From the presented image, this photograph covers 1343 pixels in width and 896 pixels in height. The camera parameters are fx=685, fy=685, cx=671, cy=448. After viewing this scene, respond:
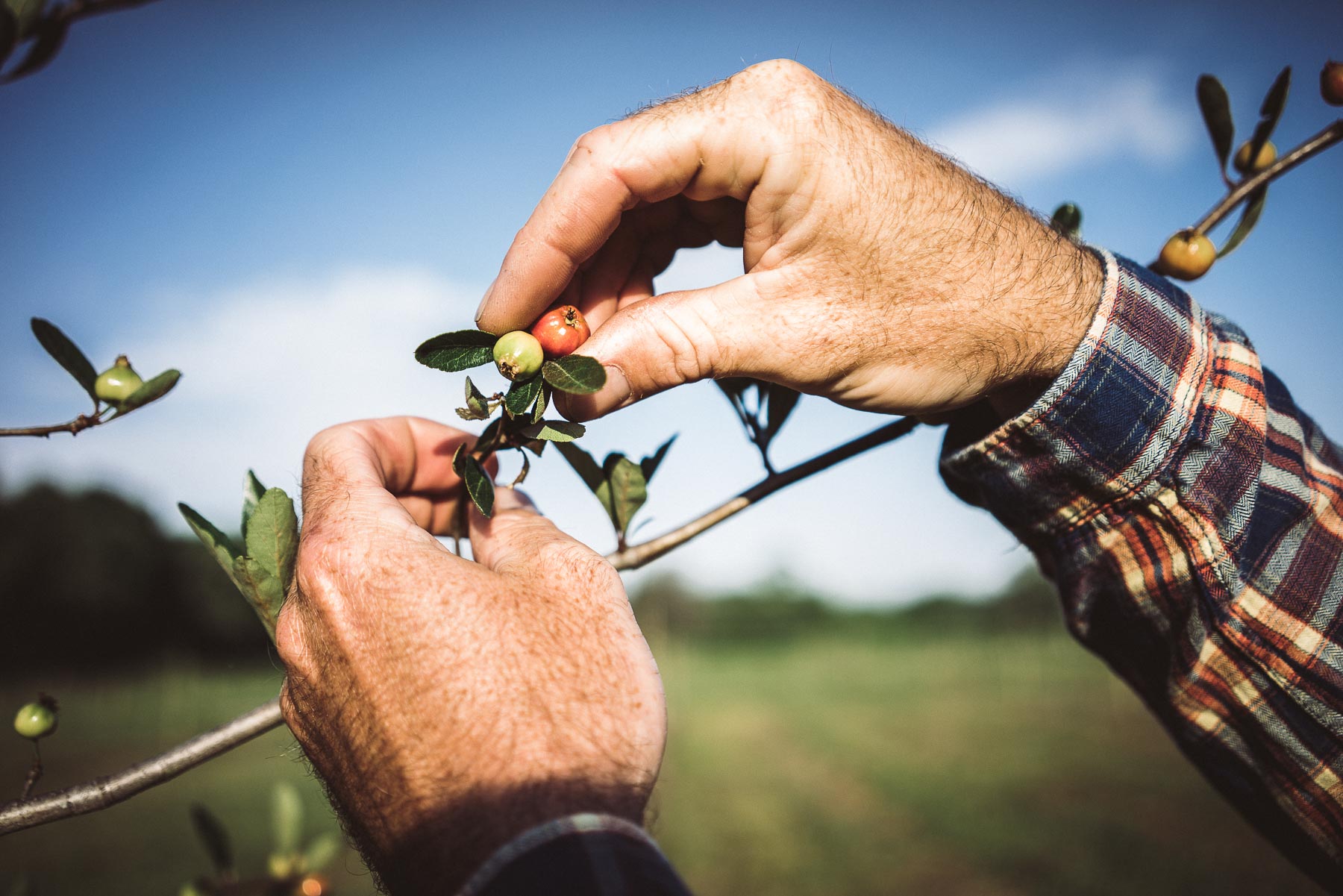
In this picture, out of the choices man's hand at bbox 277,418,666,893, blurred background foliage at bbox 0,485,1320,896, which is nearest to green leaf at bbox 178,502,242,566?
man's hand at bbox 277,418,666,893

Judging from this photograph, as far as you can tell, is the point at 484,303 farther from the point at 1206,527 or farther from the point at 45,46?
the point at 1206,527

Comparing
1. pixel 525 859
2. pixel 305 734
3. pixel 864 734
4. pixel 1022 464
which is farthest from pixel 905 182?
pixel 864 734

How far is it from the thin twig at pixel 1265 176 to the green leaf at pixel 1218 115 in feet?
0.30

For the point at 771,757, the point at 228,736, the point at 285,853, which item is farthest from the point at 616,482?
the point at 771,757

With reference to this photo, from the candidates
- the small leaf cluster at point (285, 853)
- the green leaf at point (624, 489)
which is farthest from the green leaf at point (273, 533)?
the small leaf cluster at point (285, 853)

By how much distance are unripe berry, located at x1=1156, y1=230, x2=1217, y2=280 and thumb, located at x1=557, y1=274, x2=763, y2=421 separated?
1.45 m

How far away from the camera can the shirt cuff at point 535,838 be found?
92cm

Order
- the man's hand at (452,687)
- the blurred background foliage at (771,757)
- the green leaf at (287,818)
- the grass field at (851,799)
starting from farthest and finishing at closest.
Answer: the blurred background foliage at (771,757)
the grass field at (851,799)
the green leaf at (287,818)
the man's hand at (452,687)

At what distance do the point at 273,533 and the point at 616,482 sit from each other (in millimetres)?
731

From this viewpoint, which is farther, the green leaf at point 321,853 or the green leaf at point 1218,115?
the green leaf at point 321,853

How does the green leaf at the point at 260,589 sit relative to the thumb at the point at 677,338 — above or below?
below

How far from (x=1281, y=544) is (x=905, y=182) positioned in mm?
1157

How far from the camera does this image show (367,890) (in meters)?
13.6

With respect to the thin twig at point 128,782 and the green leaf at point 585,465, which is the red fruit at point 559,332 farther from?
the thin twig at point 128,782
